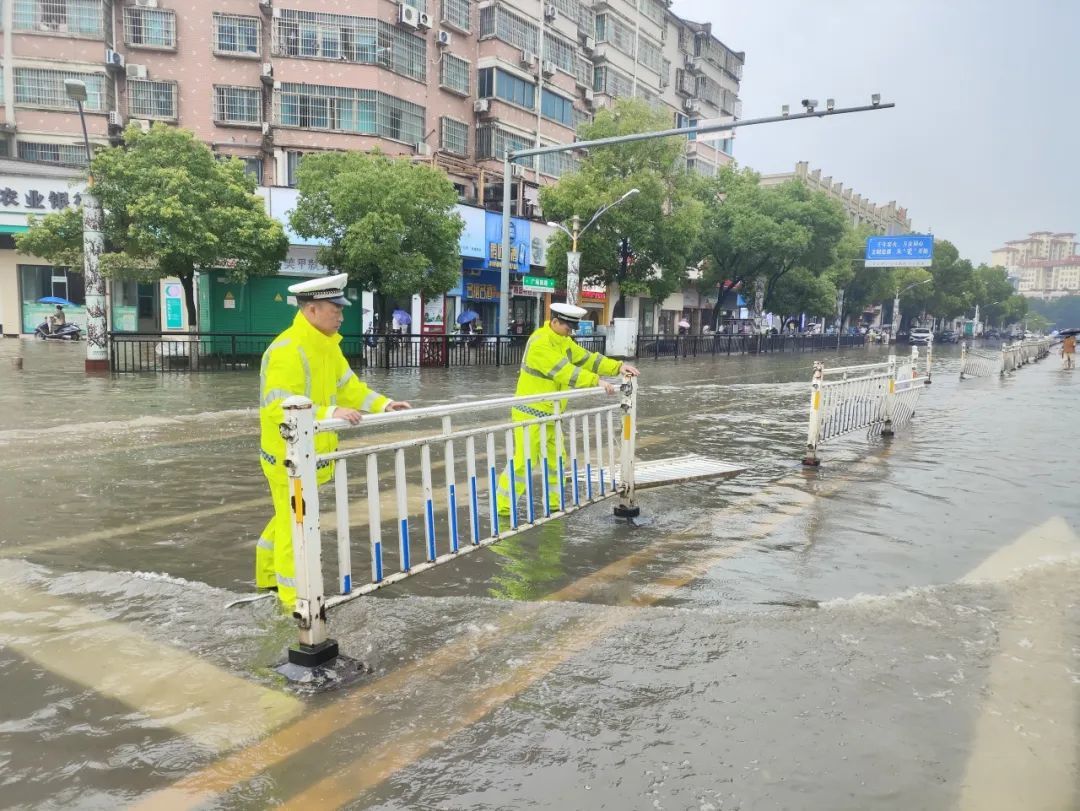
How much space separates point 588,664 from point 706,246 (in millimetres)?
36550

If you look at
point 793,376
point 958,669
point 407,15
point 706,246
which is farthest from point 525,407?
point 706,246

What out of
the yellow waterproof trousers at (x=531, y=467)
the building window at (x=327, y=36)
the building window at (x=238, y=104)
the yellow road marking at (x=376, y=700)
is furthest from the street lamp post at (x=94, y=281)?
the yellow road marking at (x=376, y=700)

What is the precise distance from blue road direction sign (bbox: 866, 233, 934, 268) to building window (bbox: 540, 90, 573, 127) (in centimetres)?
1847

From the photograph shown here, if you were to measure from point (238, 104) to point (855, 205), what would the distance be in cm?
7305

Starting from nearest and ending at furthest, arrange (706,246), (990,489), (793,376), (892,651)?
1. (892,651)
2. (990,489)
3. (793,376)
4. (706,246)

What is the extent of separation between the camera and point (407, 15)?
96.1 feet

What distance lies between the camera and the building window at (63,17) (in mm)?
28156

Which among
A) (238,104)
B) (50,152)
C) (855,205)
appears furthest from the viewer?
(855,205)

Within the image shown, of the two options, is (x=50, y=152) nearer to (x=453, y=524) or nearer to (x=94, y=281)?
(x=94, y=281)

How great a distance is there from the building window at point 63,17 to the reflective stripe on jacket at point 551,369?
30.2m

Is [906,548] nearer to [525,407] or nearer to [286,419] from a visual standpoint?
[525,407]

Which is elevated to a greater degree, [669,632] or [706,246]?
[706,246]

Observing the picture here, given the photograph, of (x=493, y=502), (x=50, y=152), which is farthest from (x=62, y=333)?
(x=493, y=502)

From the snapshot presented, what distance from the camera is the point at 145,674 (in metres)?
3.47
